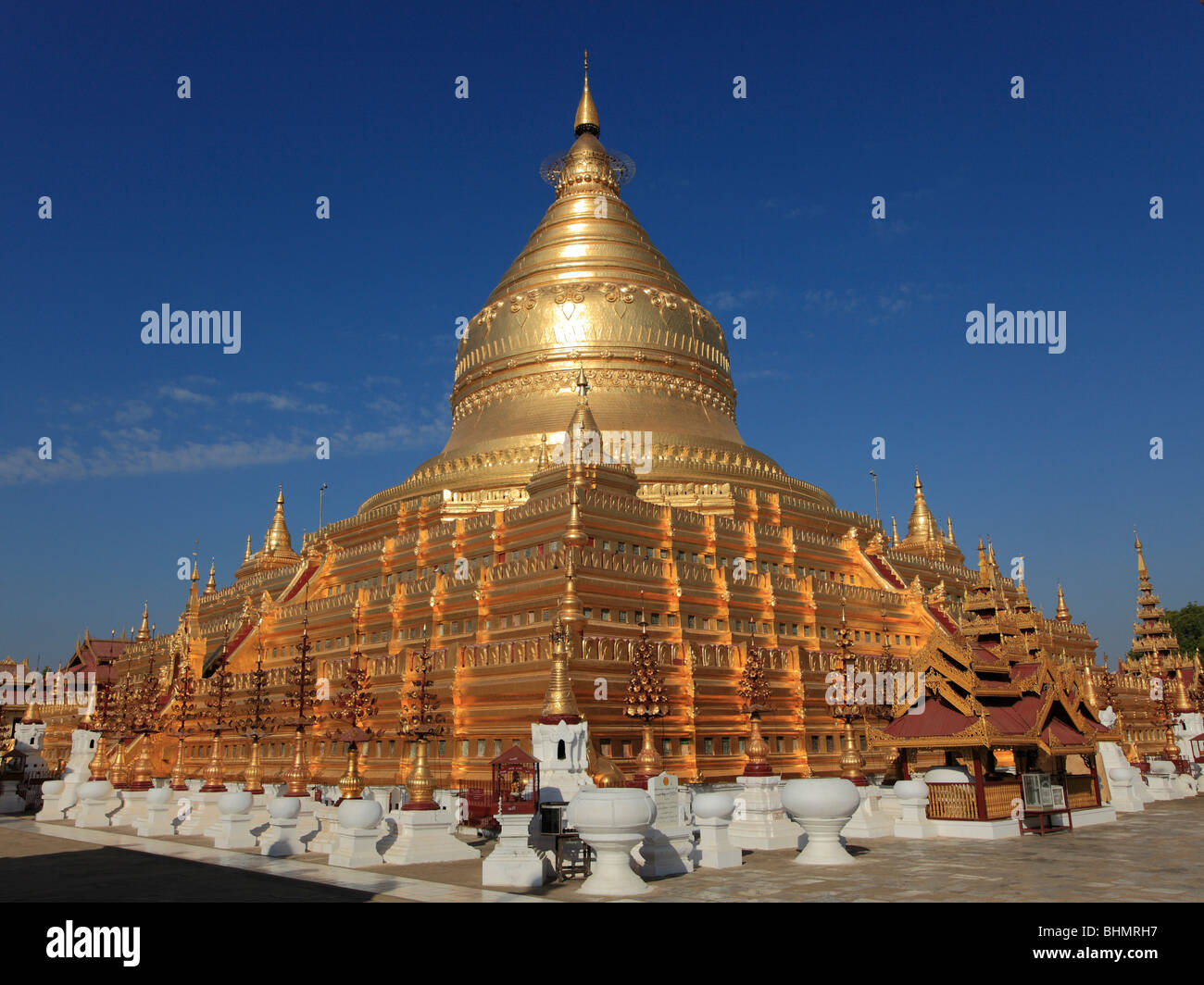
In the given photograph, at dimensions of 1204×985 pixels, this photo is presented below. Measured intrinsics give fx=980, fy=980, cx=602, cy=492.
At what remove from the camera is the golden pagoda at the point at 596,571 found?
31.8 meters

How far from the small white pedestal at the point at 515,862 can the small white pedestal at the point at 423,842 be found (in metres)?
2.95

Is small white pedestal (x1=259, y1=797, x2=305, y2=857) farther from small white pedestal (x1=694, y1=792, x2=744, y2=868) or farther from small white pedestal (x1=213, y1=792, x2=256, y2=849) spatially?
small white pedestal (x1=694, y1=792, x2=744, y2=868)

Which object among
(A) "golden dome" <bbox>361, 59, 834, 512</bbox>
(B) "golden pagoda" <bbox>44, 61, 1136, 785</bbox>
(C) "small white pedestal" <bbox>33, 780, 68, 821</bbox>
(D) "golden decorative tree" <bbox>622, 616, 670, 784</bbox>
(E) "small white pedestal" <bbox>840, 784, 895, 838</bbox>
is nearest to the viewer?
(E) "small white pedestal" <bbox>840, 784, 895, 838</bbox>

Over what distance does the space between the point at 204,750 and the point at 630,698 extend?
26185 millimetres

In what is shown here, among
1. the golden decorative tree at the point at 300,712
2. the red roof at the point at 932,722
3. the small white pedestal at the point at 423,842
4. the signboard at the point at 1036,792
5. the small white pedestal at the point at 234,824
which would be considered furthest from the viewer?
the golden decorative tree at the point at 300,712

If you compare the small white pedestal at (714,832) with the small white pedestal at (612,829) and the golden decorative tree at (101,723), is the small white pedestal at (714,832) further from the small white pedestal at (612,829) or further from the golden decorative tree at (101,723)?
the golden decorative tree at (101,723)

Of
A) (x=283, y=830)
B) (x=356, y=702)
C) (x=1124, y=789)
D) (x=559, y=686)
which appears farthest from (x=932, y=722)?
(x=356, y=702)

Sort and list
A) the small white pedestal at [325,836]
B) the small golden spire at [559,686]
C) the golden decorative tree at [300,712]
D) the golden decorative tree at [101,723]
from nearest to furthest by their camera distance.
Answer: the small white pedestal at [325,836], the small golden spire at [559,686], the golden decorative tree at [300,712], the golden decorative tree at [101,723]

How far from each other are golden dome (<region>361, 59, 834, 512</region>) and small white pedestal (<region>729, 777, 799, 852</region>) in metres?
21.8

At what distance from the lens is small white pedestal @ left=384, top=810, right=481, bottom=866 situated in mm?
20000

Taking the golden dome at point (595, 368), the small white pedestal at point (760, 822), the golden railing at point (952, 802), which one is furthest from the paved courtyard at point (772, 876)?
the golden dome at point (595, 368)

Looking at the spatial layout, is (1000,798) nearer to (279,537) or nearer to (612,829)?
(612,829)

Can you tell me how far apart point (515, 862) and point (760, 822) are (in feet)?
23.6

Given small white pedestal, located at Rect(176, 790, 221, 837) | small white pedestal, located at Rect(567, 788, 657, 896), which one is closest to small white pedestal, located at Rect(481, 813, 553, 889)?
small white pedestal, located at Rect(567, 788, 657, 896)
